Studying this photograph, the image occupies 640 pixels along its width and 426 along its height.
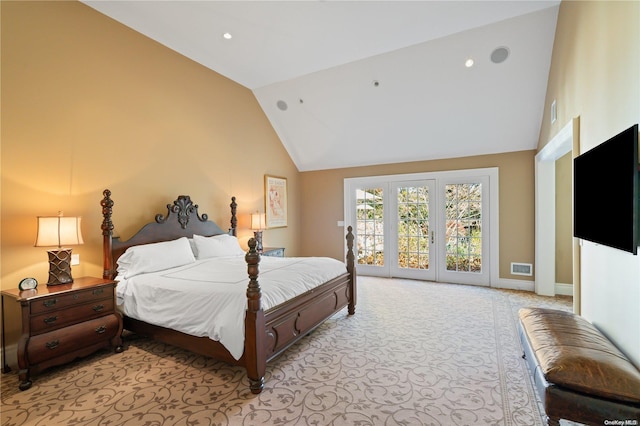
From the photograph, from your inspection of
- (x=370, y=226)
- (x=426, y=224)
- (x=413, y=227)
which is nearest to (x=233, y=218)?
(x=370, y=226)

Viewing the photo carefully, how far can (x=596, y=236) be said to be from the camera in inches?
91.7

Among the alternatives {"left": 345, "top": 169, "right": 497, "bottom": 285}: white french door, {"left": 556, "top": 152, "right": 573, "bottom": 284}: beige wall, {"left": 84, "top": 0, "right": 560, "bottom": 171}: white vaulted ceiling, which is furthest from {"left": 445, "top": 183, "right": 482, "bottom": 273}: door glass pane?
{"left": 556, "top": 152, "right": 573, "bottom": 284}: beige wall

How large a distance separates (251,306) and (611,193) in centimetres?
274

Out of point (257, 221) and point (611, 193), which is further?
point (257, 221)

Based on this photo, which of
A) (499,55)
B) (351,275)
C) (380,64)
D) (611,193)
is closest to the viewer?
(611,193)

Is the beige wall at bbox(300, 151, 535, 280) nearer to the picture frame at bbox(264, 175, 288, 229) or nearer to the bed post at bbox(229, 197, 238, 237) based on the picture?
the picture frame at bbox(264, 175, 288, 229)

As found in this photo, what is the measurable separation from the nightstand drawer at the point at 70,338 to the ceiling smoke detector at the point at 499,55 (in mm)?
5495

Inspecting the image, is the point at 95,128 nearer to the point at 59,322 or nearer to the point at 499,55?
the point at 59,322

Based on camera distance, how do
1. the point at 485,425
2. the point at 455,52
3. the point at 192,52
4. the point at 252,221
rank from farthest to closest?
the point at 252,221 → the point at 192,52 → the point at 455,52 → the point at 485,425

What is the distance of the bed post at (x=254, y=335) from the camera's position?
2.30m

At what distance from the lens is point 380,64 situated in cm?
443

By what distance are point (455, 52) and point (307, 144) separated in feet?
10.5

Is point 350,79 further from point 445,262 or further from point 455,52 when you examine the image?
point 445,262

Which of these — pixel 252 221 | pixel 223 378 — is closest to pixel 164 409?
pixel 223 378
